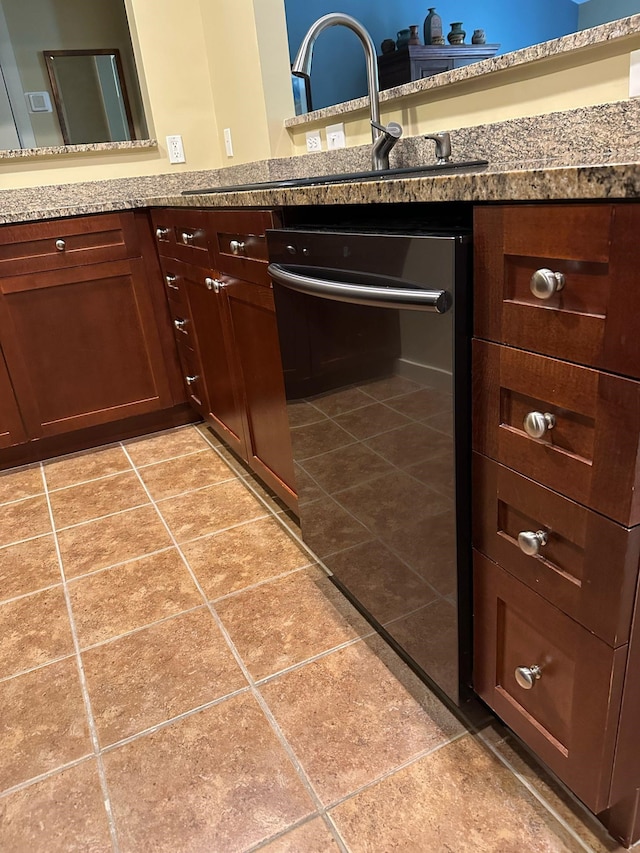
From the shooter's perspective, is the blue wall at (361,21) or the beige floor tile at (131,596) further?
the blue wall at (361,21)

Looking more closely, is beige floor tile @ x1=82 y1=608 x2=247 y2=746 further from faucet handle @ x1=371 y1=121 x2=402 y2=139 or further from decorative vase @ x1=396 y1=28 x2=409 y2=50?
decorative vase @ x1=396 y1=28 x2=409 y2=50

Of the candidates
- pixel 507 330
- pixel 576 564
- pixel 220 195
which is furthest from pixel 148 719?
pixel 220 195

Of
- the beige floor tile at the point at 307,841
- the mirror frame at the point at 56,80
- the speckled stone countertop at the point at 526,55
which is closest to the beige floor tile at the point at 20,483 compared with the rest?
the beige floor tile at the point at 307,841

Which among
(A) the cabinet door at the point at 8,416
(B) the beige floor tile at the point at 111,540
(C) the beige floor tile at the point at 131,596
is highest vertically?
(A) the cabinet door at the point at 8,416

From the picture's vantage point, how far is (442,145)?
1497 mm

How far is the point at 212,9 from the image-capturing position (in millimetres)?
2457

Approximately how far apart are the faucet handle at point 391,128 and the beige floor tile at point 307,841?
1.50 m

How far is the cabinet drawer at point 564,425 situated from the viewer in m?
0.60

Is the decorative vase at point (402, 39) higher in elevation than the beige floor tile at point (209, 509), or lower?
higher

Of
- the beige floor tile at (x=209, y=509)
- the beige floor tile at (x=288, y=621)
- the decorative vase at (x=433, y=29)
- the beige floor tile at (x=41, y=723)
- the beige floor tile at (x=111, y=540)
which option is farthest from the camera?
the decorative vase at (x=433, y=29)

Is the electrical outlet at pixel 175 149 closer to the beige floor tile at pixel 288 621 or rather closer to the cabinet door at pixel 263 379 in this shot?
the cabinet door at pixel 263 379

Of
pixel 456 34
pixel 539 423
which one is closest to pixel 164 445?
pixel 539 423

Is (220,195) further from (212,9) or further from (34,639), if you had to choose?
(212,9)

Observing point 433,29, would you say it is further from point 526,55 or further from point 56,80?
point 526,55
